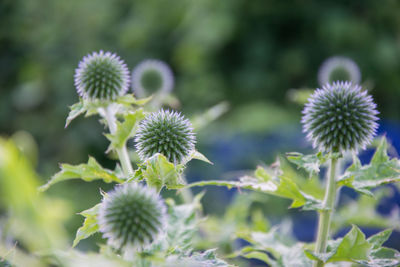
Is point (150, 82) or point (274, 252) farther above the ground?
point (150, 82)

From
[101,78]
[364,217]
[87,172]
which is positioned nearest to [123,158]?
[87,172]

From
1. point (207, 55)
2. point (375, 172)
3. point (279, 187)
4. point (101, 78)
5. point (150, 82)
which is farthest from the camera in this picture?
point (207, 55)

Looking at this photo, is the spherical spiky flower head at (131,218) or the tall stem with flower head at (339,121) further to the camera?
the tall stem with flower head at (339,121)

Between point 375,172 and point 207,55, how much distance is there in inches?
261

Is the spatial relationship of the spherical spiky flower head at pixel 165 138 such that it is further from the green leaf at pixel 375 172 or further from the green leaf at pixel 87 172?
the green leaf at pixel 375 172

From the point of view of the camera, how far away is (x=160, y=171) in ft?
3.35

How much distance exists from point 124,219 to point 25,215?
0.55 meters

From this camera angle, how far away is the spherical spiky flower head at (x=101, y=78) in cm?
154

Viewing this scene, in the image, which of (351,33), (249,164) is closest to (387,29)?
(351,33)

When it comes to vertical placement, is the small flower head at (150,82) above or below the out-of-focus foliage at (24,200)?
above

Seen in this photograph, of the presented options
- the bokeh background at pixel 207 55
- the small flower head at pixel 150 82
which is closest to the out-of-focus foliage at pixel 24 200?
the small flower head at pixel 150 82

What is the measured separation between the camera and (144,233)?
3.20ft

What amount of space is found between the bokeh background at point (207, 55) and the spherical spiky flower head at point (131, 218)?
17.7 feet

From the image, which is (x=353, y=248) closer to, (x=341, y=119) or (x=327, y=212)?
(x=327, y=212)
